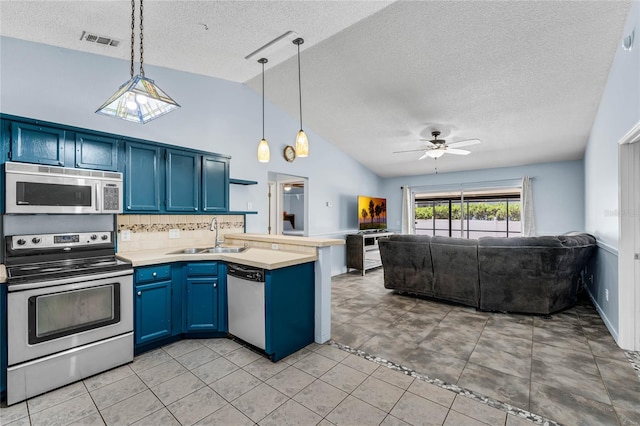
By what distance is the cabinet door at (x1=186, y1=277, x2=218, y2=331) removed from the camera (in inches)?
115

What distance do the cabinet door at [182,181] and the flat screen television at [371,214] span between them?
12.8ft

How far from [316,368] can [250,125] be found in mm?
3461

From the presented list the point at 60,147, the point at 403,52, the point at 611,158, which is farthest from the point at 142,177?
the point at 611,158

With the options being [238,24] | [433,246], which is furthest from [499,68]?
[238,24]

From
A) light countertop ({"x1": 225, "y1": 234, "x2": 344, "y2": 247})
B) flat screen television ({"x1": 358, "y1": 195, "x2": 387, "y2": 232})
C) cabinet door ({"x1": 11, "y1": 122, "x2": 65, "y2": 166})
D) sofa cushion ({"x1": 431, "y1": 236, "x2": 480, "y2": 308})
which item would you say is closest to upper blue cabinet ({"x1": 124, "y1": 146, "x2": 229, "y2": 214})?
light countertop ({"x1": 225, "y1": 234, "x2": 344, "y2": 247})

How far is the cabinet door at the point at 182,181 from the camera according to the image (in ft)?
10.5

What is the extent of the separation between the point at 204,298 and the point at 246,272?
24.6 inches

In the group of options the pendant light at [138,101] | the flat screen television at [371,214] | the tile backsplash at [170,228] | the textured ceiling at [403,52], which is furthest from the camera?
the flat screen television at [371,214]

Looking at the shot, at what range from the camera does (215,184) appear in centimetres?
362

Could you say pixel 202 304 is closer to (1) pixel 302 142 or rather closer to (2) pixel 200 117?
(1) pixel 302 142

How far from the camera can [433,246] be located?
4.11 m

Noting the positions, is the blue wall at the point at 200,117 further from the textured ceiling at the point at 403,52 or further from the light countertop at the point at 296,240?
the light countertop at the point at 296,240

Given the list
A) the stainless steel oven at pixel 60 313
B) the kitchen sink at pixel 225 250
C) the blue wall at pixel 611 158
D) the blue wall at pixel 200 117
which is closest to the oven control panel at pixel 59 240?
the stainless steel oven at pixel 60 313

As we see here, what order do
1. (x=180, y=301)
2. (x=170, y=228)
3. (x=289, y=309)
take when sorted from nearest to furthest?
(x=289, y=309), (x=180, y=301), (x=170, y=228)
